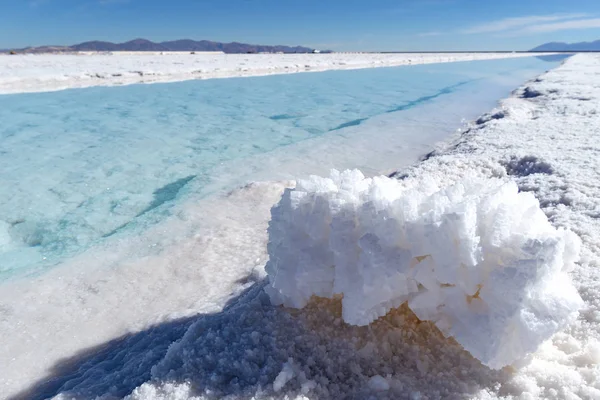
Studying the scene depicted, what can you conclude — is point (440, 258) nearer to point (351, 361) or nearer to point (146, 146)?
point (351, 361)

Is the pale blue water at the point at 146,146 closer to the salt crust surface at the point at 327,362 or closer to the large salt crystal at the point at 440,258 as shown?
the salt crust surface at the point at 327,362

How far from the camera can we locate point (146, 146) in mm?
8766

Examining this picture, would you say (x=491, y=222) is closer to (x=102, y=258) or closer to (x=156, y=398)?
(x=156, y=398)

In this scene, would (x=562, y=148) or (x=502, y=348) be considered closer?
(x=502, y=348)

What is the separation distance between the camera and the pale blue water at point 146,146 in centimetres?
513

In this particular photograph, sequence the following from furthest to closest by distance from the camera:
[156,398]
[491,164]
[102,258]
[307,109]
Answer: [307,109], [491,164], [102,258], [156,398]

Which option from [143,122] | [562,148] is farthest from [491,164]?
[143,122]

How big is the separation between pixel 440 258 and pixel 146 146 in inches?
314

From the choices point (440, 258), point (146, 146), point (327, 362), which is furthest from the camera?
point (146, 146)

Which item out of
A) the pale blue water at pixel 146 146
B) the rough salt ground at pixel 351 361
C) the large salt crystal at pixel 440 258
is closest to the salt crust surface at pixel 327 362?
the rough salt ground at pixel 351 361

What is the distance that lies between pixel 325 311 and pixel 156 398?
2.85 feet

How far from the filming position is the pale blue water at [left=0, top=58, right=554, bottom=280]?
5.13m

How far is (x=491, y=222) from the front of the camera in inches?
73.5

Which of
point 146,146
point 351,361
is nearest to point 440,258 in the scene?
point 351,361
